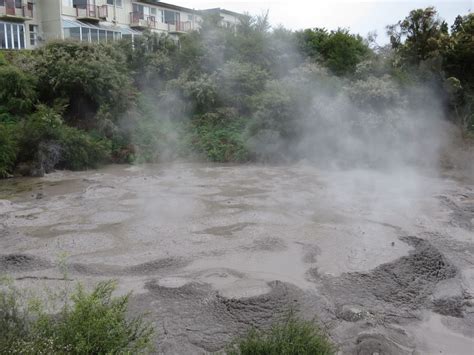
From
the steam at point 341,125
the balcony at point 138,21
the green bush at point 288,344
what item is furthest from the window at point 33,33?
the green bush at point 288,344

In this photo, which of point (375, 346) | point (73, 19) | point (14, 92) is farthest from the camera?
point (73, 19)

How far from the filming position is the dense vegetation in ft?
44.5

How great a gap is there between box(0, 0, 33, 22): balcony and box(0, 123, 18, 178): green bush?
606 inches

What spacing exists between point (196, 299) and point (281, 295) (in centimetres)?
96

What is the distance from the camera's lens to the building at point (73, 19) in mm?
25484

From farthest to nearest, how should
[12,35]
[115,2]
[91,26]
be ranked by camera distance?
[115,2] < [91,26] < [12,35]

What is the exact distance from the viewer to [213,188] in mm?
10875

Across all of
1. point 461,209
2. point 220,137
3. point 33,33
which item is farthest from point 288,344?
point 33,33

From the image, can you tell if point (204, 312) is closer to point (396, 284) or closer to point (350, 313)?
point (350, 313)

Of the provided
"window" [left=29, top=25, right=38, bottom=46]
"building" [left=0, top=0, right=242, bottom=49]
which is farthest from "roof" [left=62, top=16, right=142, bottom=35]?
"window" [left=29, top=25, right=38, bottom=46]

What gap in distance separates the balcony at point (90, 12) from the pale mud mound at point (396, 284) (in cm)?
2671

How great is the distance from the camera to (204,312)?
4992 mm

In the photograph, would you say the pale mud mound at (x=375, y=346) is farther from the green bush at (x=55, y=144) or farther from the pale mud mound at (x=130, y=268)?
the green bush at (x=55, y=144)

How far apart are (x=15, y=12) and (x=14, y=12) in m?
0.12
